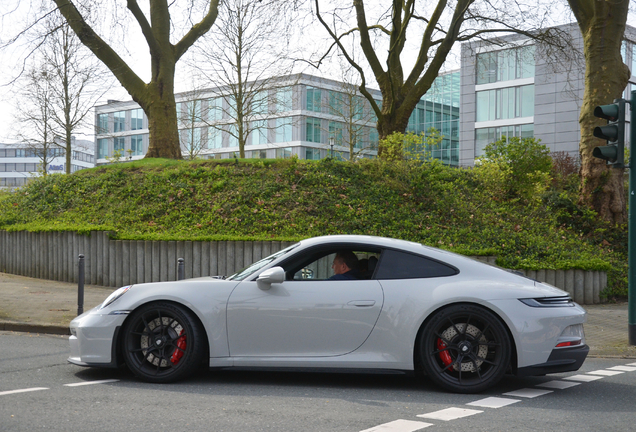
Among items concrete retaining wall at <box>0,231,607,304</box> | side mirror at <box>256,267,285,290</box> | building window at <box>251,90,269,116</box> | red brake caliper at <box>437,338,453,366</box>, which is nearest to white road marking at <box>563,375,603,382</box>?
red brake caliper at <box>437,338,453,366</box>

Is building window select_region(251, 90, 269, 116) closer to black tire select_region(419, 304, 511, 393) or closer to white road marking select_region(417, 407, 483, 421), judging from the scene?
black tire select_region(419, 304, 511, 393)

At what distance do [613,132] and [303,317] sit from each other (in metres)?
4.88

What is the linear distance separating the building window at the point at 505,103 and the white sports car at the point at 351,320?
47.0 meters

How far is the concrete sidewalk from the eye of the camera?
8367 millimetres

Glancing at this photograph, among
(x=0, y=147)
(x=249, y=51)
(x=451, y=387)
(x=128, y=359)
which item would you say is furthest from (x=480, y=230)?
(x=0, y=147)

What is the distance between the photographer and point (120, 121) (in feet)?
262

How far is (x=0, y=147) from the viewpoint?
447ft

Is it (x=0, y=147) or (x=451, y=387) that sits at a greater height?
(x=0, y=147)

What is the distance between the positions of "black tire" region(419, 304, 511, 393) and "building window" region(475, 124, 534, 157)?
4626 cm

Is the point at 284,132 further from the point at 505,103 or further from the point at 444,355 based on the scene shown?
the point at 444,355

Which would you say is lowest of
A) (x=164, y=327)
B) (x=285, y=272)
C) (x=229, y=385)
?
(x=229, y=385)

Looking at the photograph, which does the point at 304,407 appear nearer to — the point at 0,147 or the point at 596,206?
the point at 596,206

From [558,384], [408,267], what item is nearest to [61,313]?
[408,267]

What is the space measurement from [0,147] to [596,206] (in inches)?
5585
